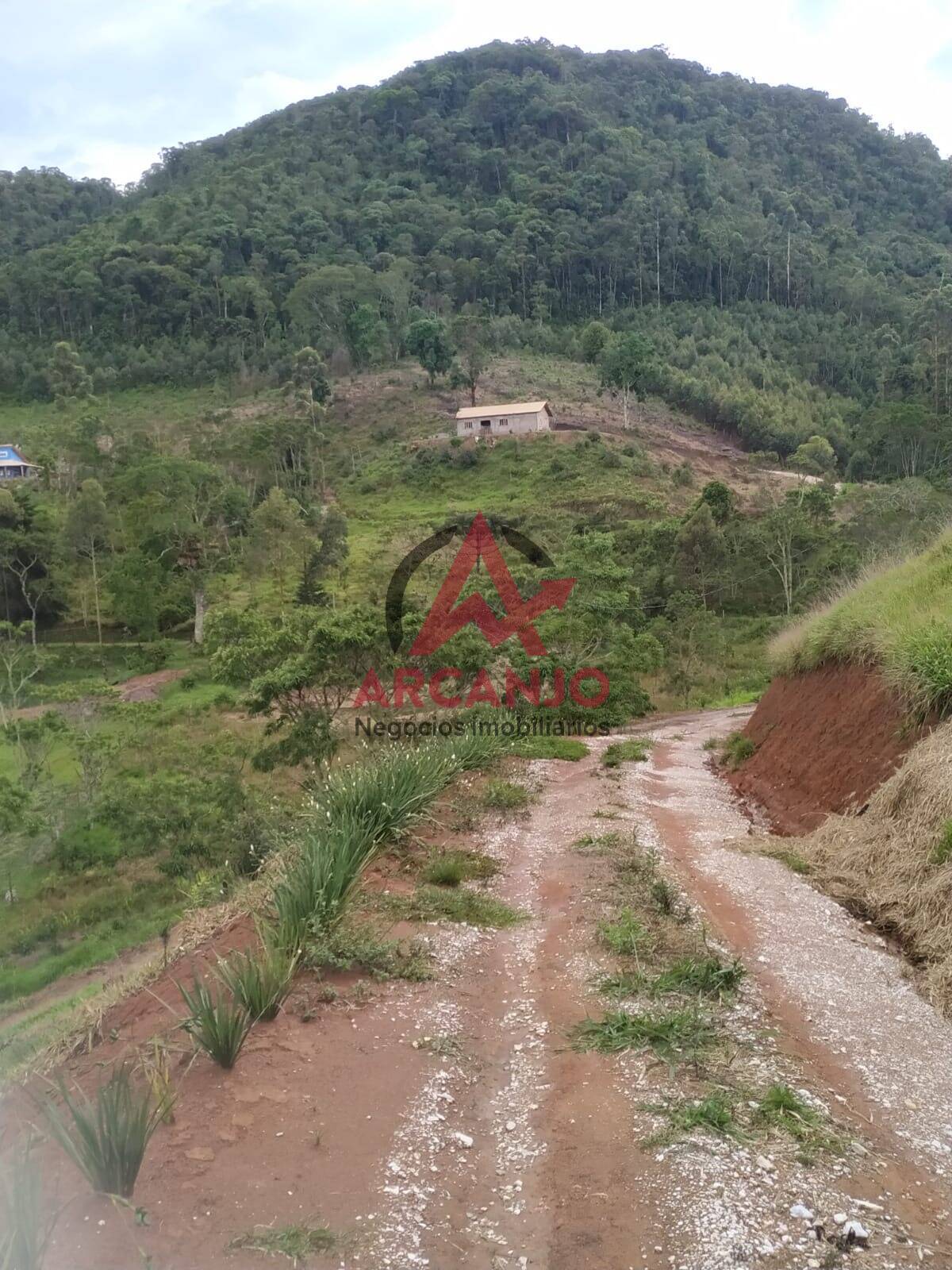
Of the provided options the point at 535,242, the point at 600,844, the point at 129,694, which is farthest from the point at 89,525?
the point at 535,242

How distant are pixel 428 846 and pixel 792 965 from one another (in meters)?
3.58

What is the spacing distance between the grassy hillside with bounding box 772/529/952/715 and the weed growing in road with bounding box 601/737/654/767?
9.01ft

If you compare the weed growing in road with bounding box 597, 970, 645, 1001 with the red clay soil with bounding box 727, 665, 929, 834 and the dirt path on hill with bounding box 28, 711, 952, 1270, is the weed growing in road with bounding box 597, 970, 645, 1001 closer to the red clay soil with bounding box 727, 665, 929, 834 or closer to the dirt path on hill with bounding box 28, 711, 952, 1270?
the dirt path on hill with bounding box 28, 711, 952, 1270

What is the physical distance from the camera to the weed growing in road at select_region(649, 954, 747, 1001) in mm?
5199

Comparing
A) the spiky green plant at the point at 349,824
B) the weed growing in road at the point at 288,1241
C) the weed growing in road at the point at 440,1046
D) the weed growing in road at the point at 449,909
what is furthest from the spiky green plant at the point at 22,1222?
the weed growing in road at the point at 449,909

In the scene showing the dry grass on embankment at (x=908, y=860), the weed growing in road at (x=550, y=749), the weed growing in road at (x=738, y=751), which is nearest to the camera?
the dry grass on embankment at (x=908, y=860)

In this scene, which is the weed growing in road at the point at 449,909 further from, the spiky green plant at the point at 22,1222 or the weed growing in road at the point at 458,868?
the spiky green plant at the point at 22,1222

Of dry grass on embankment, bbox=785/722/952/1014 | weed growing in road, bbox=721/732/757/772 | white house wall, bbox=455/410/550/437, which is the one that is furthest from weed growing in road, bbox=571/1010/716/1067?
white house wall, bbox=455/410/550/437

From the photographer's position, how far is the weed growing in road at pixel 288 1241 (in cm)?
304

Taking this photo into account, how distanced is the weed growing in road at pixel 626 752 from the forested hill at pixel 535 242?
154 feet

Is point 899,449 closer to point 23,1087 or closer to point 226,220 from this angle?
point 23,1087

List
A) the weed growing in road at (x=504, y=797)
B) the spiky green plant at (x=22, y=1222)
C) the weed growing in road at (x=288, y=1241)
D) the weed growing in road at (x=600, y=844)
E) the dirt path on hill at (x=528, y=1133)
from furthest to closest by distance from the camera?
the weed growing in road at (x=504, y=797), the weed growing in road at (x=600, y=844), the dirt path on hill at (x=528, y=1133), the weed growing in road at (x=288, y=1241), the spiky green plant at (x=22, y=1222)

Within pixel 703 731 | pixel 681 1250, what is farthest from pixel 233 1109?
pixel 703 731

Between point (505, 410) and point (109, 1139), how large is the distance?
5037 centimetres
